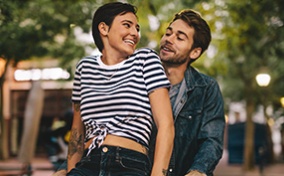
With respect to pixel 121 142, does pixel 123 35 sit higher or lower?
higher

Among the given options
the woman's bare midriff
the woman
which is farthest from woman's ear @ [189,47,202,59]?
the woman's bare midriff

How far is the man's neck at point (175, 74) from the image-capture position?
3.13 m

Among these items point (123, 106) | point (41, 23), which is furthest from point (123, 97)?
Answer: point (41, 23)

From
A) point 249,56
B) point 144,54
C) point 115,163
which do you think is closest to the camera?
point 115,163

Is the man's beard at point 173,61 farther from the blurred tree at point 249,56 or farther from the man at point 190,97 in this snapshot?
Result: the blurred tree at point 249,56

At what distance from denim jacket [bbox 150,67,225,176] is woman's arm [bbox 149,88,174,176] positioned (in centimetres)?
45

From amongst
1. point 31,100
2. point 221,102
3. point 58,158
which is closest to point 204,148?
point 221,102

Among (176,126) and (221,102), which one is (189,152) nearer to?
(176,126)

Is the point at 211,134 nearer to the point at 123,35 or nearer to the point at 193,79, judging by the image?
the point at 193,79

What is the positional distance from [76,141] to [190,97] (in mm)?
763

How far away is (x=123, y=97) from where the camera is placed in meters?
2.43

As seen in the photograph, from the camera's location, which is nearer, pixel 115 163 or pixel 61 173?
pixel 115 163

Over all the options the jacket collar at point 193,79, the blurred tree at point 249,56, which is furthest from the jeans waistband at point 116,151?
the blurred tree at point 249,56

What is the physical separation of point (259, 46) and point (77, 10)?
9294 mm
